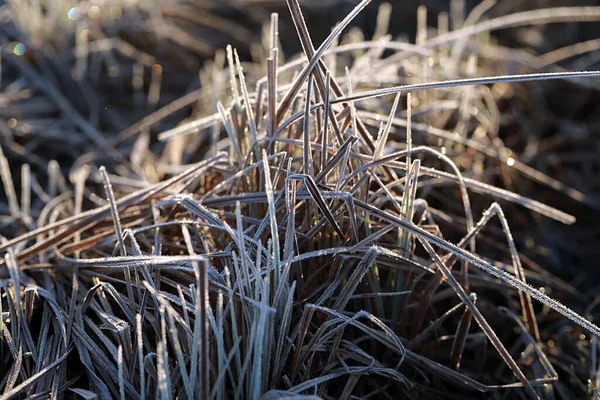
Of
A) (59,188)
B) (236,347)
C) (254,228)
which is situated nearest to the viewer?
(236,347)

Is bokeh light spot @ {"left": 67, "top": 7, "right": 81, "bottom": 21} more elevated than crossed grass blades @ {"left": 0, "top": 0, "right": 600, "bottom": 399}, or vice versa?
bokeh light spot @ {"left": 67, "top": 7, "right": 81, "bottom": 21}

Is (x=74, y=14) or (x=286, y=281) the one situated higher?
(x=74, y=14)

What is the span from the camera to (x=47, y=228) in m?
1.37

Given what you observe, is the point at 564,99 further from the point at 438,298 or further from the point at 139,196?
the point at 139,196

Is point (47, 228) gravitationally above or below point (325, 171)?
below

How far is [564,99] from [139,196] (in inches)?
64.8

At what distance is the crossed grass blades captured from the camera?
1.01 meters

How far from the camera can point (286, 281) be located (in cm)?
103

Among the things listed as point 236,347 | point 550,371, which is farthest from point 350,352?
point 550,371

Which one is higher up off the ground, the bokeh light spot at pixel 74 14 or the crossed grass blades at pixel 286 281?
the bokeh light spot at pixel 74 14

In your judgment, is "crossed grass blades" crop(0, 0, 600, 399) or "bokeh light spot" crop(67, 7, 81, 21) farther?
"bokeh light spot" crop(67, 7, 81, 21)

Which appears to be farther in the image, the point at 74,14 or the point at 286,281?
the point at 74,14

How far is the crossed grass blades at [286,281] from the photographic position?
1.01 m

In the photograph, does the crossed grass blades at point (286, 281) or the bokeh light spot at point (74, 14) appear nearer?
the crossed grass blades at point (286, 281)
